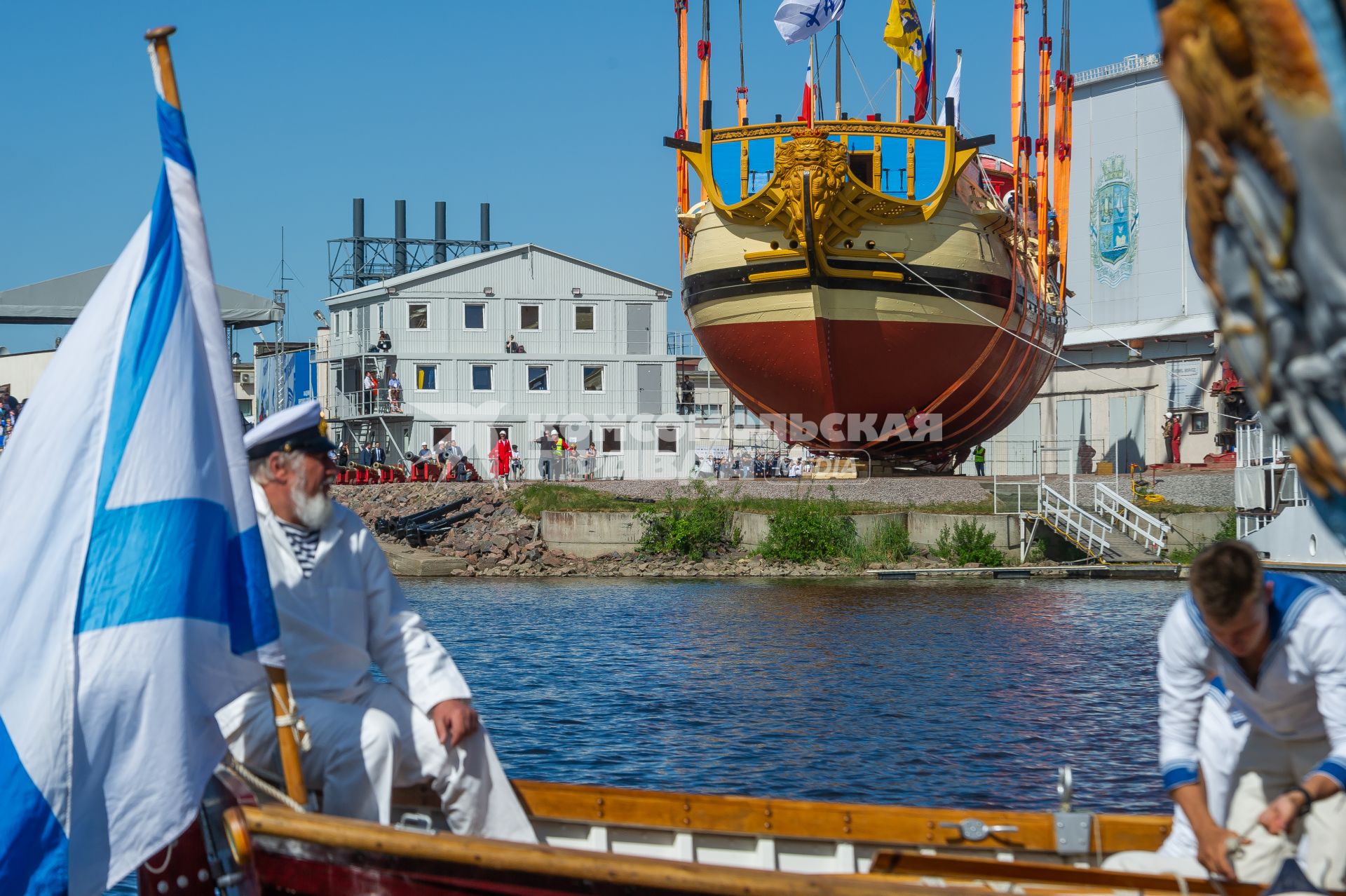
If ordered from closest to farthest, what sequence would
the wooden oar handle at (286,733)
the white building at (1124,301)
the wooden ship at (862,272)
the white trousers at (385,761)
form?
the wooden oar handle at (286,733), the white trousers at (385,761), the wooden ship at (862,272), the white building at (1124,301)

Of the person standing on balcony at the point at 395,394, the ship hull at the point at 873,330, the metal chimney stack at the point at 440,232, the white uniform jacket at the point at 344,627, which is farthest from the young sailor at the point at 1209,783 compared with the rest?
the metal chimney stack at the point at 440,232

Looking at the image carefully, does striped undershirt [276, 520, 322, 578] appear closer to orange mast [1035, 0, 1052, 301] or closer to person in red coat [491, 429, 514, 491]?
orange mast [1035, 0, 1052, 301]

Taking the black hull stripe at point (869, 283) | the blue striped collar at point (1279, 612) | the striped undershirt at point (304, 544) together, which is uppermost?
the black hull stripe at point (869, 283)

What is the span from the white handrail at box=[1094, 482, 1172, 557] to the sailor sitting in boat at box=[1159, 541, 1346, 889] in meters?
25.3

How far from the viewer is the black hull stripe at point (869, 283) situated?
31281mm

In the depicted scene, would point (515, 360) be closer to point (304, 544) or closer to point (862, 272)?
point (862, 272)

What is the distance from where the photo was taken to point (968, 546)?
30594 millimetres

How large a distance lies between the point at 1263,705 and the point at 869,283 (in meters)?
26.8

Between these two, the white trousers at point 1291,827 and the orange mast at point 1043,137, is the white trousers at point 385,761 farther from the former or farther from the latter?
the orange mast at point 1043,137

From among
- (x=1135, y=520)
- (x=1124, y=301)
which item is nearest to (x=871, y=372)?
(x=1135, y=520)

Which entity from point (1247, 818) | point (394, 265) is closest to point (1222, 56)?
point (1247, 818)

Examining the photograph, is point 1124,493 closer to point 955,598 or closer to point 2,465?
point 955,598

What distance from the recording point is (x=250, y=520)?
5699 mm

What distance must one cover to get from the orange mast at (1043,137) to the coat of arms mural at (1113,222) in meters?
27.1
